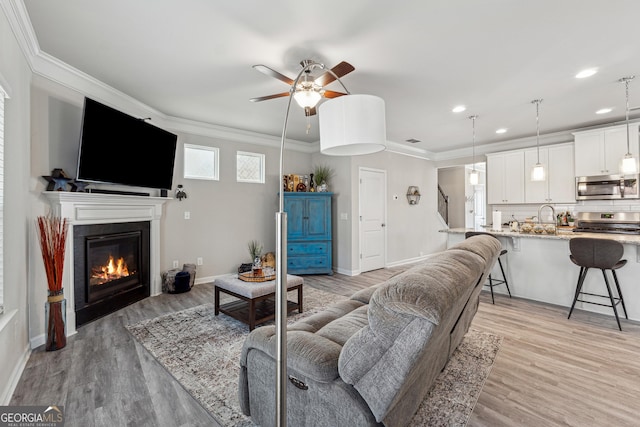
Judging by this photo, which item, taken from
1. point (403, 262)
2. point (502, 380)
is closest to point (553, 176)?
point (403, 262)

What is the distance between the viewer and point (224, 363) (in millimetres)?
2326

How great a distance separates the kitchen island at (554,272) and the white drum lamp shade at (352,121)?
135 inches

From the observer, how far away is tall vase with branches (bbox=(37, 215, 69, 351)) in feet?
8.16

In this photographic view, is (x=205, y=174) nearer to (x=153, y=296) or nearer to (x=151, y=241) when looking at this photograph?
(x=151, y=241)

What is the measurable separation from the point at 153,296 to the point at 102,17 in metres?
3.31

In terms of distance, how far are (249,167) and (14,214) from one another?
11.2 ft

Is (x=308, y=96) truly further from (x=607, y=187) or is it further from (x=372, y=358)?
(x=607, y=187)

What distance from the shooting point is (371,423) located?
1.17 m

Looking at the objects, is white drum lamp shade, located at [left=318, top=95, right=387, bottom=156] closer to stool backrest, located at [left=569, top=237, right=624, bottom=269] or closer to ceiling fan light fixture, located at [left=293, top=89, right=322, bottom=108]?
ceiling fan light fixture, located at [left=293, top=89, right=322, bottom=108]

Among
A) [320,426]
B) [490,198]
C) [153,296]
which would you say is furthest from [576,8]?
[153,296]

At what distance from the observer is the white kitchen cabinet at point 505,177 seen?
548cm

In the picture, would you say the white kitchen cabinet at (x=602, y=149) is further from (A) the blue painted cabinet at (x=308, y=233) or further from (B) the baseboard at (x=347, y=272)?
(A) the blue painted cabinet at (x=308, y=233)

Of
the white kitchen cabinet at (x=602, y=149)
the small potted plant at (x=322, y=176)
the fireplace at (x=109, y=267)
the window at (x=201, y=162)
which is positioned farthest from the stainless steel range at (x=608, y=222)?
the fireplace at (x=109, y=267)

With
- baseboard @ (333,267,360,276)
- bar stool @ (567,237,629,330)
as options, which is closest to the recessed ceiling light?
bar stool @ (567,237,629,330)
